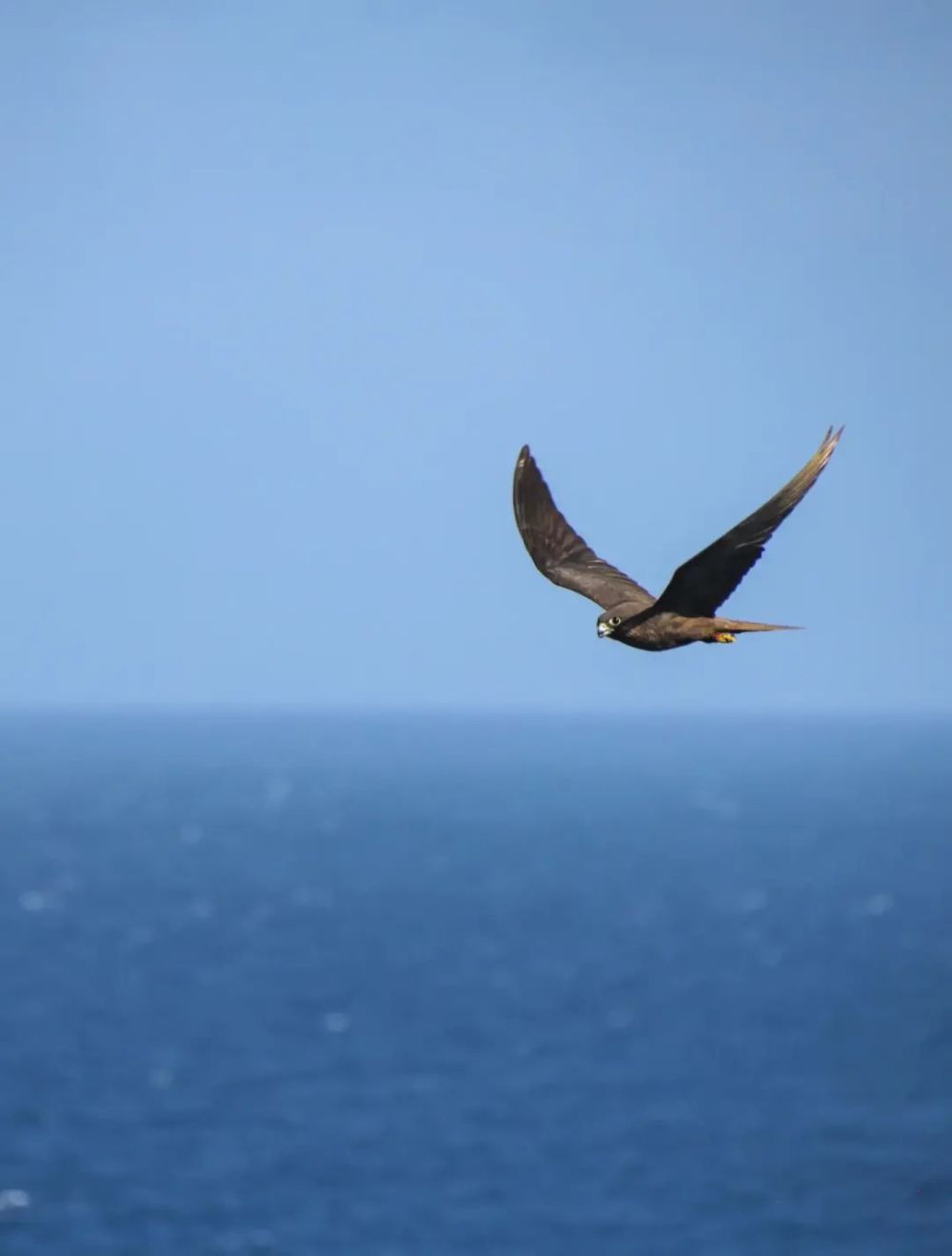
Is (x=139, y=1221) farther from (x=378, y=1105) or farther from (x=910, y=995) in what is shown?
(x=910, y=995)

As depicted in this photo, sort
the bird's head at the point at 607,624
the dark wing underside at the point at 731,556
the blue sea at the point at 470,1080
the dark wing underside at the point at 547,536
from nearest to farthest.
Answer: the dark wing underside at the point at 731,556 → the bird's head at the point at 607,624 → the dark wing underside at the point at 547,536 → the blue sea at the point at 470,1080

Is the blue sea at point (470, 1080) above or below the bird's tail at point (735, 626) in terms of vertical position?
below

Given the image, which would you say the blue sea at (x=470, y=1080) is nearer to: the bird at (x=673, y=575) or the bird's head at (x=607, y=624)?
the bird at (x=673, y=575)

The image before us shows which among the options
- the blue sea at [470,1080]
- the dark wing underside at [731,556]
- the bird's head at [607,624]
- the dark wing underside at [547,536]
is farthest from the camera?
the blue sea at [470,1080]

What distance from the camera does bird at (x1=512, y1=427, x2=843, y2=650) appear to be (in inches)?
502

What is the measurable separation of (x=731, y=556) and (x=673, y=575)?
38 cm

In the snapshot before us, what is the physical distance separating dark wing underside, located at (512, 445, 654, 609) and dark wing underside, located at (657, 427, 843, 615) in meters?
2.75

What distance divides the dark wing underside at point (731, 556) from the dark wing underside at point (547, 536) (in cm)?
275

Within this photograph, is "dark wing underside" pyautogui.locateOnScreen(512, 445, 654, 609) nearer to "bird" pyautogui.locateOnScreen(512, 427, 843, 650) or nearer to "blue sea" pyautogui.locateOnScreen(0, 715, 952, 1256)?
"bird" pyautogui.locateOnScreen(512, 427, 843, 650)

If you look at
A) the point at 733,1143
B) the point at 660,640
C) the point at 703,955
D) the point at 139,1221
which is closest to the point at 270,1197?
the point at 139,1221

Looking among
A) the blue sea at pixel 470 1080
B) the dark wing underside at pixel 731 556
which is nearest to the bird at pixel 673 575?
the dark wing underside at pixel 731 556

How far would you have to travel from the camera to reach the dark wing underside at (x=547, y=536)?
1641cm

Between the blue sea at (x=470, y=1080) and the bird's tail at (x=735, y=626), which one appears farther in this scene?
the blue sea at (x=470, y=1080)

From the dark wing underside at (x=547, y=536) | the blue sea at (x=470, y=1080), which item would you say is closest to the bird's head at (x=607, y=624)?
the dark wing underside at (x=547, y=536)
